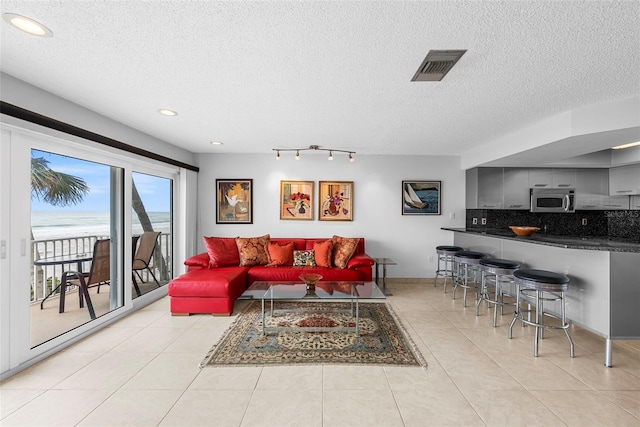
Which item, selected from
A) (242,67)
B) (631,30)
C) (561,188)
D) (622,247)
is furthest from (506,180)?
(242,67)

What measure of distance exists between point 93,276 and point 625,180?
819cm

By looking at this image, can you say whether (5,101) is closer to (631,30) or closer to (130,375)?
(130,375)

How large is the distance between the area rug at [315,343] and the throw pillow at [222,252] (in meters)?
1.22

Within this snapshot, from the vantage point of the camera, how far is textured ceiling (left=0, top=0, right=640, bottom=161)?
1.52 metres

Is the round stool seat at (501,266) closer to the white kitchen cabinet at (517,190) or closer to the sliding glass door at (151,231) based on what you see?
the white kitchen cabinet at (517,190)

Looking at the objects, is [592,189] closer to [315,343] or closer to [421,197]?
[421,197]

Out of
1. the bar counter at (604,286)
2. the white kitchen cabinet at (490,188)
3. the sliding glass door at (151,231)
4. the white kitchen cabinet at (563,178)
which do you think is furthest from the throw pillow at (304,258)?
the white kitchen cabinet at (563,178)

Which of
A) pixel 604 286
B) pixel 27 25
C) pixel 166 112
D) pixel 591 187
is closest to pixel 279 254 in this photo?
pixel 166 112

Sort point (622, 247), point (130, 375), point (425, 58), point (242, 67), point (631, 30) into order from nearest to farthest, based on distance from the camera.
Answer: point (631, 30)
point (425, 58)
point (242, 67)
point (130, 375)
point (622, 247)

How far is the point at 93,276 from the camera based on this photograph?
3303 mm

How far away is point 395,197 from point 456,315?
7.82 feet

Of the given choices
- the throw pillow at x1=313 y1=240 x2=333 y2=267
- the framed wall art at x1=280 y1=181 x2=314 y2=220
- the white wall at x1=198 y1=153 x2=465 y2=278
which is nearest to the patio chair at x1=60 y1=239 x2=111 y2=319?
the white wall at x1=198 y1=153 x2=465 y2=278

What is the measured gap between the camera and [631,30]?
165cm

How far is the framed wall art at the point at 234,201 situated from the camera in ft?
17.6
